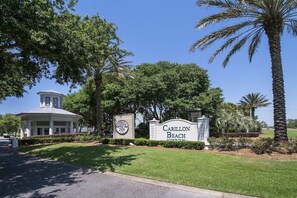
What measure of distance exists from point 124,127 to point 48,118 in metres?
18.4

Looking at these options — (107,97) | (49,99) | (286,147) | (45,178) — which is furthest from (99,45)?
(49,99)

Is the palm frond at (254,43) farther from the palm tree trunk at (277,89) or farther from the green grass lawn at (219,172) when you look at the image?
the green grass lawn at (219,172)

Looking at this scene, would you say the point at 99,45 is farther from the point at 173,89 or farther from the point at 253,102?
the point at 253,102

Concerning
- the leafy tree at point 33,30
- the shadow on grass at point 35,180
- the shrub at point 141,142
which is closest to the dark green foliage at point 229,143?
the shrub at point 141,142

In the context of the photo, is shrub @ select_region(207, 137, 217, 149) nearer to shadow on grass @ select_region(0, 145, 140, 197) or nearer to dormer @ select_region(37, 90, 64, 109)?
shadow on grass @ select_region(0, 145, 140, 197)

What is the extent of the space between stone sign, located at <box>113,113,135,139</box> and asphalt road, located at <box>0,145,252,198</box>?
389 inches

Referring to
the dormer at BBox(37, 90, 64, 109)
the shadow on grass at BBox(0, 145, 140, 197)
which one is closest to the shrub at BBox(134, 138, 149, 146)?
the shadow on grass at BBox(0, 145, 140, 197)

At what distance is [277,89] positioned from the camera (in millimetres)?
13641

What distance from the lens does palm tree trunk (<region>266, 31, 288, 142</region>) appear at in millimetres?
13445

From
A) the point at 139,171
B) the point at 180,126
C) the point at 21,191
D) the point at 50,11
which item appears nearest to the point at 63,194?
the point at 21,191

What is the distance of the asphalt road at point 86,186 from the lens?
270 inches

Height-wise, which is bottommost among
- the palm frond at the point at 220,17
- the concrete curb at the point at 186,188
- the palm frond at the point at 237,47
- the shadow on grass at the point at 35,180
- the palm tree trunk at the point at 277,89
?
the shadow on grass at the point at 35,180

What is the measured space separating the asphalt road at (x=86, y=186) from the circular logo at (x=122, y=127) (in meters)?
10.1

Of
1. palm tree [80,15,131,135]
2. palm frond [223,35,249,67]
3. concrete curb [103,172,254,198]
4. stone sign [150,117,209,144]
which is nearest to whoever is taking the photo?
concrete curb [103,172,254,198]
